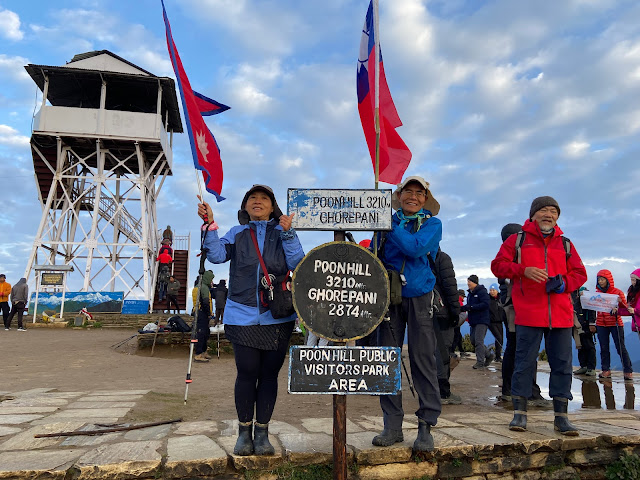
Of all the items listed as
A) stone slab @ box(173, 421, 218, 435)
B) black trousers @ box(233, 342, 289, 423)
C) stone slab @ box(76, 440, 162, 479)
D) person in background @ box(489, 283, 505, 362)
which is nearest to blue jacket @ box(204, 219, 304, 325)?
black trousers @ box(233, 342, 289, 423)

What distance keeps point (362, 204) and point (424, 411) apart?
165cm

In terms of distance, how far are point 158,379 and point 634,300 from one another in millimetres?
8599

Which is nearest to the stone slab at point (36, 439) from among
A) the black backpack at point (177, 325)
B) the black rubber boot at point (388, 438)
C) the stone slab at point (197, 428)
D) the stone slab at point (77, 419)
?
the stone slab at point (77, 419)

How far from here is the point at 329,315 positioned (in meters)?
2.89

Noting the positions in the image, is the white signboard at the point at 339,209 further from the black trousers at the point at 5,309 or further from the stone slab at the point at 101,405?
the black trousers at the point at 5,309

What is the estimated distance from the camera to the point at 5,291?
15.9 m

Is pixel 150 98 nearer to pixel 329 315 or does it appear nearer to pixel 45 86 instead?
pixel 45 86

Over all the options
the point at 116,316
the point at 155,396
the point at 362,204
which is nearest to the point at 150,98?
the point at 116,316

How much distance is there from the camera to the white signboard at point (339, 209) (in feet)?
10.1

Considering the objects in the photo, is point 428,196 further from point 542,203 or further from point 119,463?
point 119,463

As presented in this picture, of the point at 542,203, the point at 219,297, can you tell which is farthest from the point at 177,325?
the point at 542,203

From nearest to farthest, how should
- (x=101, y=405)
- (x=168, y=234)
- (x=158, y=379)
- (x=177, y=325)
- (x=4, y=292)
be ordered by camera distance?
(x=101, y=405) < (x=158, y=379) < (x=177, y=325) < (x=4, y=292) < (x=168, y=234)

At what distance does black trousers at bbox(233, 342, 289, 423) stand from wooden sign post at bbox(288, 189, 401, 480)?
Result: 0.39 m

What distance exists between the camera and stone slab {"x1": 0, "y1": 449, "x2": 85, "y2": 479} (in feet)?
8.55
